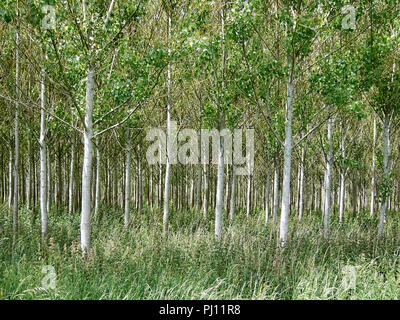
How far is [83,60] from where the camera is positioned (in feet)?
20.4

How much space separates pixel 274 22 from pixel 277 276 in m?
6.32

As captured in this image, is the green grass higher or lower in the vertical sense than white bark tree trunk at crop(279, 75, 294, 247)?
lower

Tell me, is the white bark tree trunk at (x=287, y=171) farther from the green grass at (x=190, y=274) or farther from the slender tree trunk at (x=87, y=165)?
the slender tree trunk at (x=87, y=165)

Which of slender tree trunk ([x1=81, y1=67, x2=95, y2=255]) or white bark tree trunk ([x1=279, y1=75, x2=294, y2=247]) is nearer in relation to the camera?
slender tree trunk ([x1=81, y1=67, x2=95, y2=255])

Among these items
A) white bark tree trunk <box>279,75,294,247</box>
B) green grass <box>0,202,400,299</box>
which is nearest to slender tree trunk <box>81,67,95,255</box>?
green grass <box>0,202,400,299</box>

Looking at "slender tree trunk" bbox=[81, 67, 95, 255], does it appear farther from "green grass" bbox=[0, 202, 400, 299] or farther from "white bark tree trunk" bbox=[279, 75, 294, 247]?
"white bark tree trunk" bbox=[279, 75, 294, 247]

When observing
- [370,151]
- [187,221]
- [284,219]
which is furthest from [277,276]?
[370,151]

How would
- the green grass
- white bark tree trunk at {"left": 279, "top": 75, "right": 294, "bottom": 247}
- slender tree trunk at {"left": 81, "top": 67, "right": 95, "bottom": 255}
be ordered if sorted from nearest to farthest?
the green grass → slender tree trunk at {"left": 81, "top": 67, "right": 95, "bottom": 255} → white bark tree trunk at {"left": 279, "top": 75, "right": 294, "bottom": 247}

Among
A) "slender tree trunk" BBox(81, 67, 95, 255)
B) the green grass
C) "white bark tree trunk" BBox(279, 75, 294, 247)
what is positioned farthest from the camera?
"white bark tree trunk" BBox(279, 75, 294, 247)

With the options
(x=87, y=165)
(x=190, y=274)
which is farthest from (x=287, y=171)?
(x=87, y=165)

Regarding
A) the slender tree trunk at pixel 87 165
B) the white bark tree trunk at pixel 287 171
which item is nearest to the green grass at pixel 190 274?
the slender tree trunk at pixel 87 165

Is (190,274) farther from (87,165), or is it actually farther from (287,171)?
(287,171)

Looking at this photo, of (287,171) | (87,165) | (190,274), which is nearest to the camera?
(190,274)
